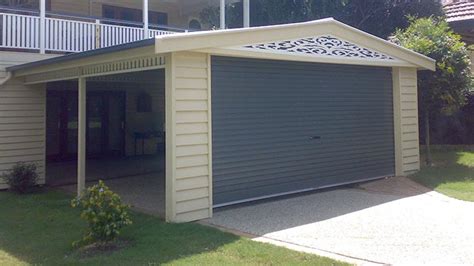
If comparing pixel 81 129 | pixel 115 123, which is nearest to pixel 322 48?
pixel 81 129

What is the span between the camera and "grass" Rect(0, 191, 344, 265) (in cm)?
567

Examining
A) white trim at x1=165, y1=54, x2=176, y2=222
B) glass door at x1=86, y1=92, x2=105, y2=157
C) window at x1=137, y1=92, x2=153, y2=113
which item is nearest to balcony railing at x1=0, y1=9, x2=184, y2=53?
glass door at x1=86, y1=92, x2=105, y2=157

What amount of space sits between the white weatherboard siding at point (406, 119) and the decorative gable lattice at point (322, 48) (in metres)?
0.83

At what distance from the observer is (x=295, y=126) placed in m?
9.52

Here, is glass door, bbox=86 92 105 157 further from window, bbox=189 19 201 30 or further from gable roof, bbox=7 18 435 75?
gable roof, bbox=7 18 435 75

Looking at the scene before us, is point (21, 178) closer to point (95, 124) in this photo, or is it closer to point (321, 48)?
point (95, 124)

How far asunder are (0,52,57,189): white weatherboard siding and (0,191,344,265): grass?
3041mm

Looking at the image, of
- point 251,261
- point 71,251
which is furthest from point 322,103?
point 71,251

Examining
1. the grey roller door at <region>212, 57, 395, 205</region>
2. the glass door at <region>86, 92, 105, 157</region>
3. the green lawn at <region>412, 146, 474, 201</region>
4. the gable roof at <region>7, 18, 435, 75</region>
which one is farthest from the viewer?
the glass door at <region>86, 92, 105, 157</region>

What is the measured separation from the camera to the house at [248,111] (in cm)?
751

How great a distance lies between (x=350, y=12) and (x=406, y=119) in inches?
332

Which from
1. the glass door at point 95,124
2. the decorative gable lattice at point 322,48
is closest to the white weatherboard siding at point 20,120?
the glass door at point 95,124

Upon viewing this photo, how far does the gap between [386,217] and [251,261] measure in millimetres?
3091

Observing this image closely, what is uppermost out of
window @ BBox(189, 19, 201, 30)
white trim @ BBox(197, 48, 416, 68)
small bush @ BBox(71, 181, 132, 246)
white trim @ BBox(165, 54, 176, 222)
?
window @ BBox(189, 19, 201, 30)
